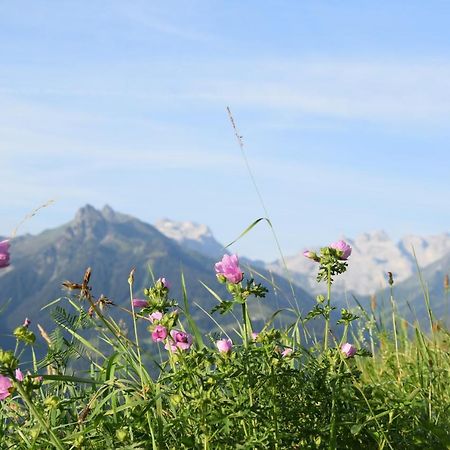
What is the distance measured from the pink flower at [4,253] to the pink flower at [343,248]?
180 centimetres

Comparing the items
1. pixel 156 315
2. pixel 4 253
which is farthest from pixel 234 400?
pixel 4 253

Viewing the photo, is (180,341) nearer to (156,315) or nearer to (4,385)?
(156,315)

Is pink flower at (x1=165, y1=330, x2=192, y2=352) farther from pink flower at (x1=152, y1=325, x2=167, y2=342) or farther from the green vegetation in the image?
pink flower at (x1=152, y1=325, x2=167, y2=342)

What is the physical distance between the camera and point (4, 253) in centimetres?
355

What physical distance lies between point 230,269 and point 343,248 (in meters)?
0.77

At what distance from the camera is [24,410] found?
4.95m

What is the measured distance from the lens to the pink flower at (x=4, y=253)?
345 centimetres

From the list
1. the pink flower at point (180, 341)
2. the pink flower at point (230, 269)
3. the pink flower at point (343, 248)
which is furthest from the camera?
the pink flower at point (343, 248)

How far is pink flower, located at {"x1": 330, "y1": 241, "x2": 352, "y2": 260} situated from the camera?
4187 millimetres

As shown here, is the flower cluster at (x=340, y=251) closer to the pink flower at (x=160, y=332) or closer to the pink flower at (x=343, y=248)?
the pink flower at (x=343, y=248)

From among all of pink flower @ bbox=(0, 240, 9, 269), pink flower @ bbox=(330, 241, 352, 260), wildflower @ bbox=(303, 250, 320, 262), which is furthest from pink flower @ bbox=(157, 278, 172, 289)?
pink flower @ bbox=(330, 241, 352, 260)

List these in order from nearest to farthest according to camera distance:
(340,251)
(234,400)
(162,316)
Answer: (234,400)
(162,316)
(340,251)

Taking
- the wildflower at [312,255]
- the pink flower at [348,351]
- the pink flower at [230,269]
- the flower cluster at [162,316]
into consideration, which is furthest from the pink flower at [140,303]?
the pink flower at [348,351]

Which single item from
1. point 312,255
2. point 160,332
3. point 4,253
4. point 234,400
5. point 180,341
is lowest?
point 234,400
